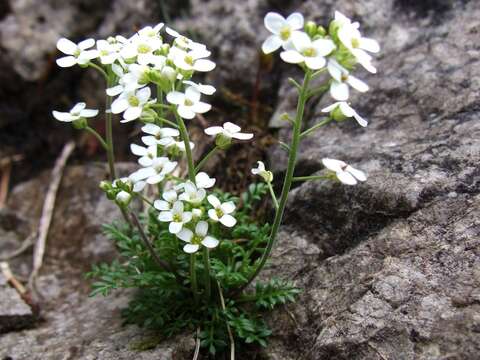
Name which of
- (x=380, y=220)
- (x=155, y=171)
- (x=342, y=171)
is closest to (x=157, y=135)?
(x=155, y=171)

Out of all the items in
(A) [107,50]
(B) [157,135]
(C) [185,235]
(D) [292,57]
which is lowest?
(C) [185,235]

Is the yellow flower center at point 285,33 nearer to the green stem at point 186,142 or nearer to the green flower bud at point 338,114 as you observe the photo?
the green flower bud at point 338,114

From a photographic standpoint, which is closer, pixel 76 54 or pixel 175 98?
pixel 175 98

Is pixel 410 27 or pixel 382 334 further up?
pixel 410 27

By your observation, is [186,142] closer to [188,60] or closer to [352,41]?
[188,60]

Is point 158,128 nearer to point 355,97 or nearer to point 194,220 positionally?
point 194,220

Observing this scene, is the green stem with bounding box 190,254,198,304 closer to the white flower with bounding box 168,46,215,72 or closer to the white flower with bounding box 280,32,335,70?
the white flower with bounding box 168,46,215,72

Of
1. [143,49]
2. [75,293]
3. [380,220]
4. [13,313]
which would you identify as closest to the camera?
[143,49]

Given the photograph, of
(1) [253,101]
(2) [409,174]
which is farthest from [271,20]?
(1) [253,101]
